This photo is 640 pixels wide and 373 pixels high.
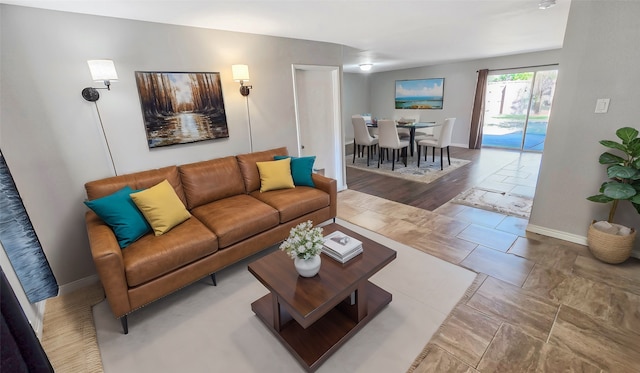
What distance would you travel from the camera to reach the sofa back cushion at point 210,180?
2.70m

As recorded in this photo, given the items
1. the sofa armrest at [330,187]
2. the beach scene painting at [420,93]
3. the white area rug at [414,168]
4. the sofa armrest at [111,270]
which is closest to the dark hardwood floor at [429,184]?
the white area rug at [414,168]

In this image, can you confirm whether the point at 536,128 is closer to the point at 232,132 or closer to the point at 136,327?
the point at 232,132

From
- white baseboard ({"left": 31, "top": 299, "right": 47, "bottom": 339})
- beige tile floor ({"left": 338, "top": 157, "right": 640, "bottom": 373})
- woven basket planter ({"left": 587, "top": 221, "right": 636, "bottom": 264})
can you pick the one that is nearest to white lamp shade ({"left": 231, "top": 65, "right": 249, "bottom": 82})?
beige tile floor ({"left": 338, "top": 157, "right": 640, "bottom": 373})

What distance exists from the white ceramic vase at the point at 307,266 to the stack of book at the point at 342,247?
20cm

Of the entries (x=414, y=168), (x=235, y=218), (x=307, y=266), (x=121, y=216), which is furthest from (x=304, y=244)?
(x=414, y=168)

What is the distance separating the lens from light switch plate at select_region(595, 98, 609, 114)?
7.65 feet

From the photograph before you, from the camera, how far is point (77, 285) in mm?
2369

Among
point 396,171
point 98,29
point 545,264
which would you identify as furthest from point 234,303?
point 396,171

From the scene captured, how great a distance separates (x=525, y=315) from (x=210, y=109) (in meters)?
3.28

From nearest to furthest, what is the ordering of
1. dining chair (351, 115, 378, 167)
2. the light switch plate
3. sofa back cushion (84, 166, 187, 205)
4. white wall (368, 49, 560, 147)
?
sofa back cushion (84, 166, 187, 205) → the light switch plate → dining chair (351, 115, 378, 167) → white wall (368, 49, 560, 147)

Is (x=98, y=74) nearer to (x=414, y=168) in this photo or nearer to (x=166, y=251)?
(x=166, y=251)

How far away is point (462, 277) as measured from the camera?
2279 mm

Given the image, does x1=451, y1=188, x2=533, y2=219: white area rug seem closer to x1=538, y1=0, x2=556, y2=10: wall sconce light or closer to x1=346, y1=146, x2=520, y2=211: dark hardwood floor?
x1=346, y1=146, x2=520, y2=211: dark hardwood floor

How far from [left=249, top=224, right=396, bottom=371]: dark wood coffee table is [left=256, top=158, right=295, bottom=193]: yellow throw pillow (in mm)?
1204
